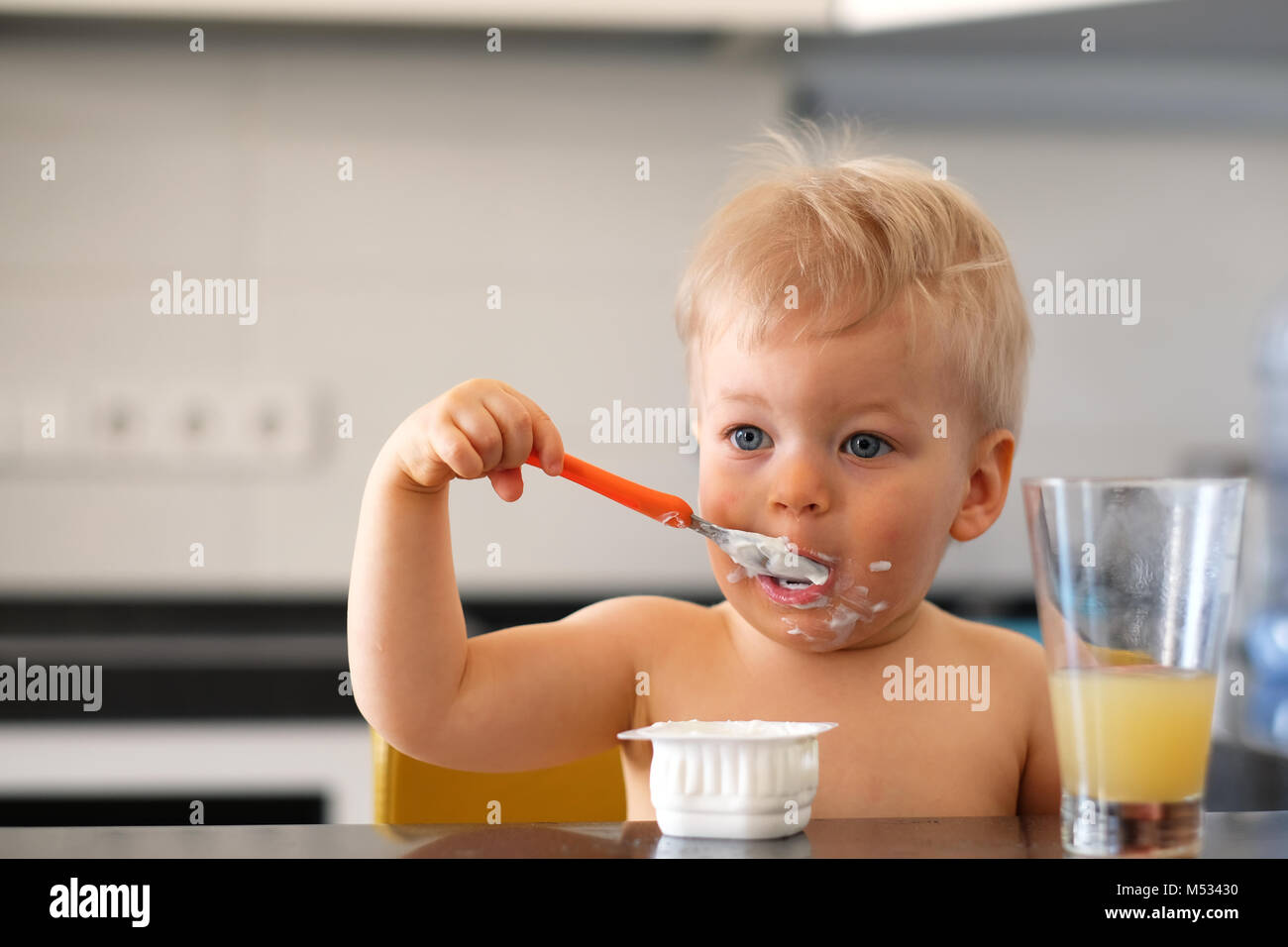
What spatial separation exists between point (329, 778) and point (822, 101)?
1632mm

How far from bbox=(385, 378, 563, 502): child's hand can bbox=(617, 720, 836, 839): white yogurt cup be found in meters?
0.18

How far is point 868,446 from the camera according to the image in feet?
2.94

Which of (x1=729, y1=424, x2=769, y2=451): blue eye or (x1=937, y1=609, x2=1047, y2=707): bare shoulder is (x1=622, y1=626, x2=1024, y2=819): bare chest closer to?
(x1=937, y1=609, x2=1047, y2=707): bare shoulder

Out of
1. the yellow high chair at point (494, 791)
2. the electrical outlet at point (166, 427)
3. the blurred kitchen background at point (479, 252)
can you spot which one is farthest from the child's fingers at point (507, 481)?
the electrical outlet at point (166, 427)

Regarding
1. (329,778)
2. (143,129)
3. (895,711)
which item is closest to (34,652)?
(329,778)

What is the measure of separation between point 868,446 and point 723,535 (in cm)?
14

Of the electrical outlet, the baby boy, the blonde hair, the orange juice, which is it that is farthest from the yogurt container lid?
the electrical outlet

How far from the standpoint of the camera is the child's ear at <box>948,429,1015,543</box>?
3.24ft

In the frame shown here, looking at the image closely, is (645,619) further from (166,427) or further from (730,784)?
(166,427)

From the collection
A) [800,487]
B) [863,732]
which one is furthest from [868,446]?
[863,732]

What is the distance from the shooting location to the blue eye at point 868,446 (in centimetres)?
89

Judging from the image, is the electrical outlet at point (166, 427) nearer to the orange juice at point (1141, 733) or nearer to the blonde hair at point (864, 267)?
the blonde hair at point (864, 267)

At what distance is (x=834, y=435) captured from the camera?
34.6 inches
